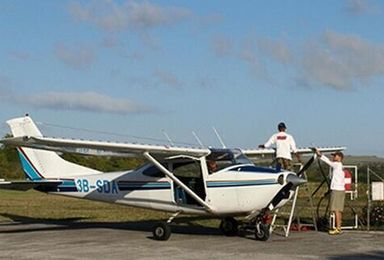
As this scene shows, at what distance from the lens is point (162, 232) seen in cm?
1595

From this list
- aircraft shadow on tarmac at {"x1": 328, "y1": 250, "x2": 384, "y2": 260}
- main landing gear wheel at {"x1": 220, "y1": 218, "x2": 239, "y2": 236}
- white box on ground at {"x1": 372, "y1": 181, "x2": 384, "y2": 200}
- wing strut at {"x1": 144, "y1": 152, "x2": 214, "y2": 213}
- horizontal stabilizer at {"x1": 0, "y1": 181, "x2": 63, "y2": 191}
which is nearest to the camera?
aircraft shadow on tarmac at {"x1": 328, "y1": 250, "x2": 384, "y2": 260}

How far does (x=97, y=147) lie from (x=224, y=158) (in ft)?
8.67

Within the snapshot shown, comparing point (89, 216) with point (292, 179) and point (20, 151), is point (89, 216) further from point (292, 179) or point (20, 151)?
point (292, 179)

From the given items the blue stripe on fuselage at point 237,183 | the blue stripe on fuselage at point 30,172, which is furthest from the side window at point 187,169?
the blue stripe on fuselage at point 30,172

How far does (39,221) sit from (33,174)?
2813 millimetres

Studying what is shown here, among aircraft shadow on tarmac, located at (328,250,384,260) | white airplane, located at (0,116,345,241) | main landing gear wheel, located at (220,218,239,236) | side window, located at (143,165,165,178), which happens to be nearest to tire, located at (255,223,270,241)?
white airplane, located at (0,116,345,241)

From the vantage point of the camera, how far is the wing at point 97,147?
1525cm

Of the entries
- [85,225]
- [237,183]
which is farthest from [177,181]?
[85,225]

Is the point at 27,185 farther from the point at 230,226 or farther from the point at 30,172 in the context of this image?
the point at 230,226

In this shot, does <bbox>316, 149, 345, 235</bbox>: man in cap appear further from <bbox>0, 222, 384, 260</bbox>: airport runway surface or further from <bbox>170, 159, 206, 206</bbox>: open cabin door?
<bbox>170, 159, 206, 206</bbox>: open cabin door

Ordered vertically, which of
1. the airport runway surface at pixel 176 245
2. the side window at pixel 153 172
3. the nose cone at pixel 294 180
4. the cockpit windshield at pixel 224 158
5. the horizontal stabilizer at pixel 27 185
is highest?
the cockpit windshield at pixel 224 158

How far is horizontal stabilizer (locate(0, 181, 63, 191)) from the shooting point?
18.0 m

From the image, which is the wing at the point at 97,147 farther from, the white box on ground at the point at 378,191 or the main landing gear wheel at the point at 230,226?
the white box on ground at the point at 378,191

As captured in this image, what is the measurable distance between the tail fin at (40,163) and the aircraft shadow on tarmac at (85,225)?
135 cm
